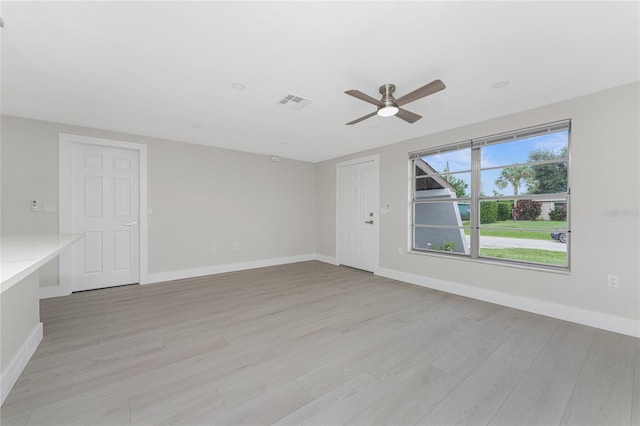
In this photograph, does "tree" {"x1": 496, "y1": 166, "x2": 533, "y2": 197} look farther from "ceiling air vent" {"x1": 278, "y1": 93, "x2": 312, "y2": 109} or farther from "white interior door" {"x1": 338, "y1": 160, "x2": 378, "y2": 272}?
"ceiling air vent" {"x1": 278, "y1": 93, "x2": 312, "y2": 109}

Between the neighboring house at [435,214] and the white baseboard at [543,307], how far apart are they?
24.4 inches

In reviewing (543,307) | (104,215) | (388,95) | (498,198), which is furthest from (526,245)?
(104,215)

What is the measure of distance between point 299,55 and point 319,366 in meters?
2.50

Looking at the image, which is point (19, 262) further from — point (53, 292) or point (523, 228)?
point (523, 228)

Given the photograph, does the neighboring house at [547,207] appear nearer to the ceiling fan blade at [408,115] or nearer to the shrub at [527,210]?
the shrub at [527,210]

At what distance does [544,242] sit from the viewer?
10.9 ft

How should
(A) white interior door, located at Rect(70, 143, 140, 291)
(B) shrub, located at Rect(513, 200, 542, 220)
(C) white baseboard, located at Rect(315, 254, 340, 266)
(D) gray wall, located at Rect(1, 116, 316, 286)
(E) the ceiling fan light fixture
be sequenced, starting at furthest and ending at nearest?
(C) white baseboard, located at Rect(315, 254, 340, 266)
(A) white interior door, located at Rect(70, 143, 140, 291)
(D) gray wall, located at Rect(1, 116, 316, 286)
(B) shrub, located at Rect(513, 200, 542, 220)
(E) the ceiling fan light fixture

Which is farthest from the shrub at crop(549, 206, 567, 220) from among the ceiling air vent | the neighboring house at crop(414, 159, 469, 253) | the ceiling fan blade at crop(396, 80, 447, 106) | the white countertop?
the white countertop

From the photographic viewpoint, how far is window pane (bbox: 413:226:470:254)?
4156 mm

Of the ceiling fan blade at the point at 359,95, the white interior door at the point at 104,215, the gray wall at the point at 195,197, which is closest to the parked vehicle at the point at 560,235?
the ceiling fan blade at the point at 359,95

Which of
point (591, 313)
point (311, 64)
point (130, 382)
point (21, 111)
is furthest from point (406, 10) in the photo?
point (21, 111)

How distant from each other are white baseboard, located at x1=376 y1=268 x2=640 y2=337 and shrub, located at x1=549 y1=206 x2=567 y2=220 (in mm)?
1026

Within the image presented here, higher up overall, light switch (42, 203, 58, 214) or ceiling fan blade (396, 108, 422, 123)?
ceiling fan blade (396, 108, 422, 123)

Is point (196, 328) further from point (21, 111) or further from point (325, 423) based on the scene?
point (21, 111)
